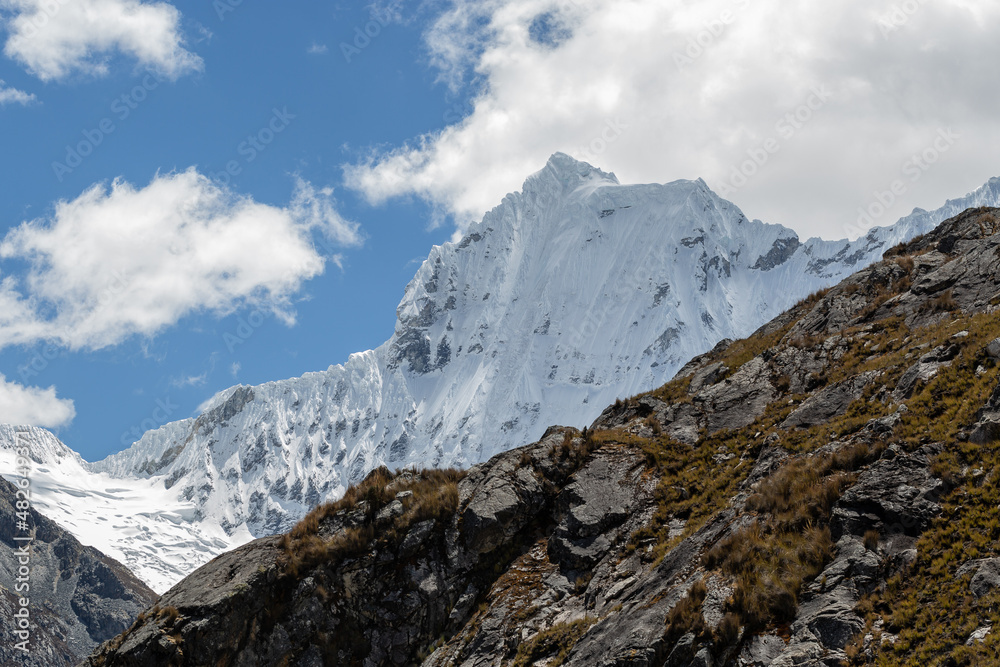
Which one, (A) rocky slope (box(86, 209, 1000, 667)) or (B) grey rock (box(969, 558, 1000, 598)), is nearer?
(B) grey rock (box(969, 558, 1000, 598))

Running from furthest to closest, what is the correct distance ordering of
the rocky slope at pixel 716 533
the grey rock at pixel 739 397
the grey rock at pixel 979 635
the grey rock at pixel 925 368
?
the grey rock at pixel 739 397
the grey rock at pixel 925 368
the rocky slope at pixel 716 533
the grey rock at pixel 979 635

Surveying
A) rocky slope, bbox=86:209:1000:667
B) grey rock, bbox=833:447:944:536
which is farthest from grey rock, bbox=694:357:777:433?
grey rock, bbox=833:447:944:536

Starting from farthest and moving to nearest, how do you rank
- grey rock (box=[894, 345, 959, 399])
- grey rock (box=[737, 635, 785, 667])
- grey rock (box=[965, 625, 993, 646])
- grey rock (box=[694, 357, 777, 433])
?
1. grey rock (box=[694, 357, 777, 433])
2. grey rock (box=[894, 345, 959, 399])
3. grey rock (box=[737, 635, 785, 667])
4. grey rock (box=[965, 625, 993, 646])

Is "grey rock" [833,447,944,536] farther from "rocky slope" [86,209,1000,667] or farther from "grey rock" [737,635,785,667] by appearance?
"grey rock" [737,635,785,667]

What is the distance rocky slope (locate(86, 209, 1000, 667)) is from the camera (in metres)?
11.6

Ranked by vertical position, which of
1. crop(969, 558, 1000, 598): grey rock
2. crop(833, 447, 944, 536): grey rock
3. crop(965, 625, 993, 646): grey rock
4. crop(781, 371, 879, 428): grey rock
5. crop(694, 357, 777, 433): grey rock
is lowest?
crop(965, 625, 993, 646): grey rock

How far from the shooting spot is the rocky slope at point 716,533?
37.9 feet

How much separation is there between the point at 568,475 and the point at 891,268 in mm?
13794

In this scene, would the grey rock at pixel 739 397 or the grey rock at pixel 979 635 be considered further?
the grey rock at pixel 739 397

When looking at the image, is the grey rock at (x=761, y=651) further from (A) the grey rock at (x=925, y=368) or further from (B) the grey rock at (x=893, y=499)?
(A) the grey rock at (x=925, y=368)

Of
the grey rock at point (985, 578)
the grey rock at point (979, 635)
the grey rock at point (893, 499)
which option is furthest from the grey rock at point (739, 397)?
the grey rock at point (979, 635)

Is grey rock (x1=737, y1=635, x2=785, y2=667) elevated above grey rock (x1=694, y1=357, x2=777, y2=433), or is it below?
below

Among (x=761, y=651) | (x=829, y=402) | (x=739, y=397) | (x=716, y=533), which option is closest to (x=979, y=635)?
(x=761, y=651)

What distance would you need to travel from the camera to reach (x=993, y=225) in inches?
963
